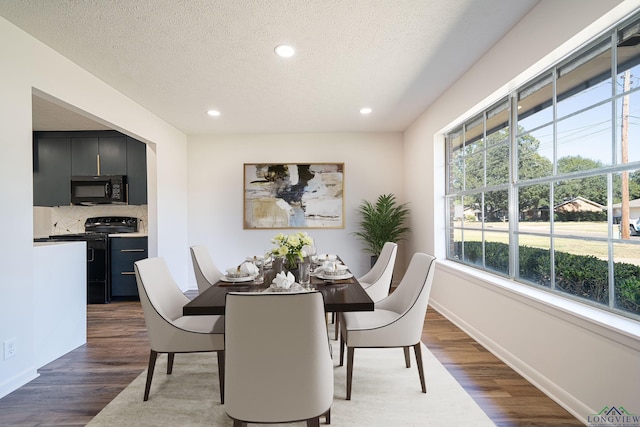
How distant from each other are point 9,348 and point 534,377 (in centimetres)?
369

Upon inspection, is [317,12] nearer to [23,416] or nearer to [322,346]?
[322,346]

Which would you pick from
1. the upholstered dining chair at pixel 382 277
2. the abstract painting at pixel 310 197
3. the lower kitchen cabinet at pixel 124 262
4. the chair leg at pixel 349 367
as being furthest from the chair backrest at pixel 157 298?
the abstract painting at pixel 310 197

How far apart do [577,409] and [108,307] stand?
5024mm

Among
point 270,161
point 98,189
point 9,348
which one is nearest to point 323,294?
point 9,348

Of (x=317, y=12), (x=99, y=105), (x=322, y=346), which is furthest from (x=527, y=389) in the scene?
(x=99, y=105)

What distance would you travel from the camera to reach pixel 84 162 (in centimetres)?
496

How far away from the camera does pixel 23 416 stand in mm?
1971

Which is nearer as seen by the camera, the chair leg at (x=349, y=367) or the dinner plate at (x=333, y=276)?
the chair leg at (x=349, y=367)

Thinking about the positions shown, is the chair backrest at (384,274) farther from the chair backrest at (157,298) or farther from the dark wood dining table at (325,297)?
the chair backrest at (157,298)

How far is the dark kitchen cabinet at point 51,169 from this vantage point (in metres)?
4.95

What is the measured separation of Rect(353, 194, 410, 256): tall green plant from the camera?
4977mm

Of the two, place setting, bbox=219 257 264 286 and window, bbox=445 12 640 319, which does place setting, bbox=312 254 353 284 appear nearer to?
place setting, bbox=219 257 264 286

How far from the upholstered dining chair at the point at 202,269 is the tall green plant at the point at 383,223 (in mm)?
2574

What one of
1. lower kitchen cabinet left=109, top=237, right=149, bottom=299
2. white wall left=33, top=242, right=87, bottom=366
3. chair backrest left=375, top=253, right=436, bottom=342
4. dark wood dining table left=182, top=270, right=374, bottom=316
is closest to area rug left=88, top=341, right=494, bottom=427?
chair backrest left=375, top=253, right=436, bottom=342
